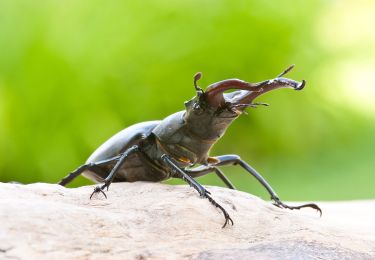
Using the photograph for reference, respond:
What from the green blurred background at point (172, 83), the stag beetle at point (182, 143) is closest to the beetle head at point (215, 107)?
the stag beetle at point (182, 143)

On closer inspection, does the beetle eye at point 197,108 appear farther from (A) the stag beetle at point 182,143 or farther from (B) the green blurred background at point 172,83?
(B) the green blurred background at point 172,83

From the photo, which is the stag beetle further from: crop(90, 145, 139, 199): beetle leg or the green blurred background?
the green blurred background

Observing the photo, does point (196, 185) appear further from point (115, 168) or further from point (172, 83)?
point (172, 83)

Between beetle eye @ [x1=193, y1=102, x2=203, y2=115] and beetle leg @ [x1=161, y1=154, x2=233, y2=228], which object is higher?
beetle eye @ [x1=193, y1=102, x2=203, y2=115]

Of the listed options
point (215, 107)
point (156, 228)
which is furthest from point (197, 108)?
point (156, 228)

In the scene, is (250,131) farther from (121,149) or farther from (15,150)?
(121,149)

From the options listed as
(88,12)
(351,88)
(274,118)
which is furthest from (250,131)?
(88,12)

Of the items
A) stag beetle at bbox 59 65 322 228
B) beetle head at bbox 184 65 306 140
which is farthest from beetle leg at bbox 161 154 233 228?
beetle head at bbox 184 65 306 140
